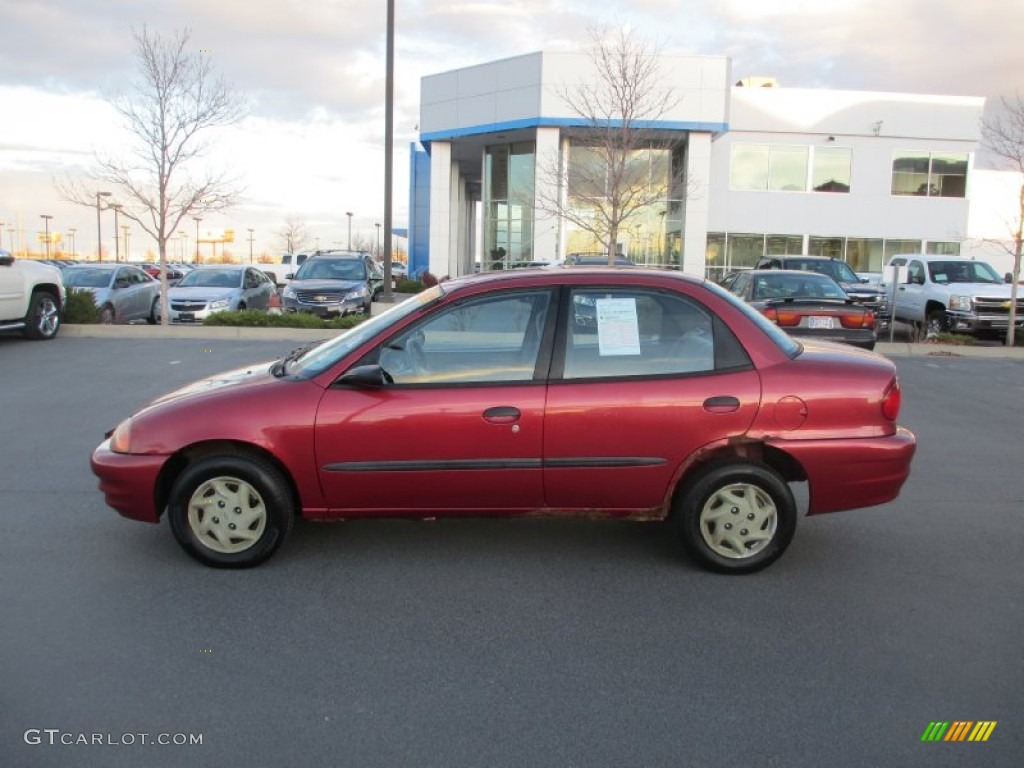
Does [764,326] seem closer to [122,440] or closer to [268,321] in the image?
[122,440]

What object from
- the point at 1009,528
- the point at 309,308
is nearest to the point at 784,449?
the point at 1009,528

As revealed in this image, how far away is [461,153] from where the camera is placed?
3538cm

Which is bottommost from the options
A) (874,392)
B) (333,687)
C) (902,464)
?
(333,687)

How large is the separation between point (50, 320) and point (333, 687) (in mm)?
13057

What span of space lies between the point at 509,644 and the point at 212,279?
16814 millimetres

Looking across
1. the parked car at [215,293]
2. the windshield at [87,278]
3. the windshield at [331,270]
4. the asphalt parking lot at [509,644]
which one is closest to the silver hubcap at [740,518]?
the asphalt parking lot at [509,644]

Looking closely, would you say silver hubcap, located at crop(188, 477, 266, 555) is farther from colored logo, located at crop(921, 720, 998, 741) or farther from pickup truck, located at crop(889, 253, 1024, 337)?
pickup truck, located at crop(889, 253, 1024, 337)

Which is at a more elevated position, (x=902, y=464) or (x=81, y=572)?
(x=902, y=464)

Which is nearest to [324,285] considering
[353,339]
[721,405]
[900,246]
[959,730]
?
[353,339]

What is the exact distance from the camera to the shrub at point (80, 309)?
1531cm

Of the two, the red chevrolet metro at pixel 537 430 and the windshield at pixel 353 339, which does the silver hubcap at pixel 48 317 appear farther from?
the windshield at pixel 353 339

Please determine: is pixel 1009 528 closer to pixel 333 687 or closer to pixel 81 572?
pixel 333 687

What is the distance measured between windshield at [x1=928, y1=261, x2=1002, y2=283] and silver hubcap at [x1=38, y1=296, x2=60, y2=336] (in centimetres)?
1745

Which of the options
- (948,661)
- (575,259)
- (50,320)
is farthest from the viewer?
(575,259)
